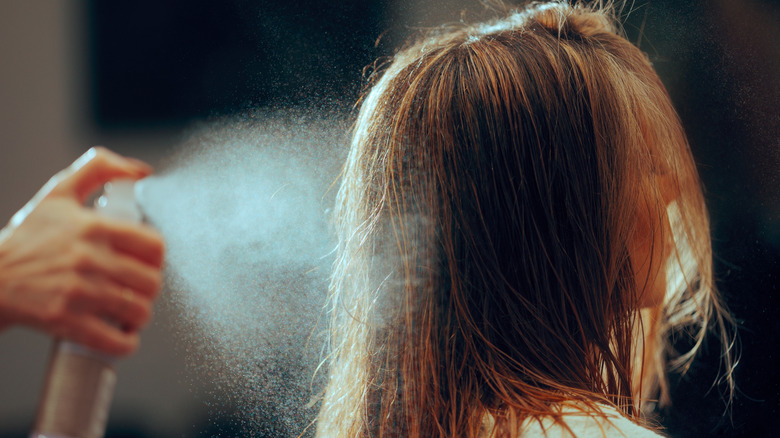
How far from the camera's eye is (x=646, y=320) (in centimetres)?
71

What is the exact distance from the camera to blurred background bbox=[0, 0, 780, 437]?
57 cm

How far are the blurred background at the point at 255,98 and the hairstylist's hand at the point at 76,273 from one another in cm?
28

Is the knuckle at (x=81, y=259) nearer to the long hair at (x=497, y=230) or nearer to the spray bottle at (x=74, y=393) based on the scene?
the spray bottle at (x=74, y=393)

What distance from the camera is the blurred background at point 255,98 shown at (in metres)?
0.57

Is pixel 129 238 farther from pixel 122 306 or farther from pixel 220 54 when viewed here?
pixel 220 54

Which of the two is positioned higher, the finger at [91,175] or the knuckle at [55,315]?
the finger at [91,175]

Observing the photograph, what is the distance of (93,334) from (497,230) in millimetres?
375

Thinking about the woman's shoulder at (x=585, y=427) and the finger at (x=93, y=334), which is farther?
the woman's shoulder at (x=585, y=427)

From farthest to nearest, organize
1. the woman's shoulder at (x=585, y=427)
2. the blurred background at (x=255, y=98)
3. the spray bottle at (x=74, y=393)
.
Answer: the blurred background at (x=255, y=98)
the woman's shoulder at (x=585, y=427)
the spray bottle at (x=74, y=393)

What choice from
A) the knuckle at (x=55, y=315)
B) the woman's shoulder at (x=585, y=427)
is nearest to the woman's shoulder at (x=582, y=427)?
the woman's shoulder at (x=585, y=427)

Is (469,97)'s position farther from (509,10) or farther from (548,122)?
(509,10)

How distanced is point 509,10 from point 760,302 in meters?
0.52

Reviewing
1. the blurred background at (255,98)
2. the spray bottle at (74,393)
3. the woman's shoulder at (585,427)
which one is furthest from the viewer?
the blurred background at (255,98)

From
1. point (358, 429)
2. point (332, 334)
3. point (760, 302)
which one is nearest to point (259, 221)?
point (332, 334)
